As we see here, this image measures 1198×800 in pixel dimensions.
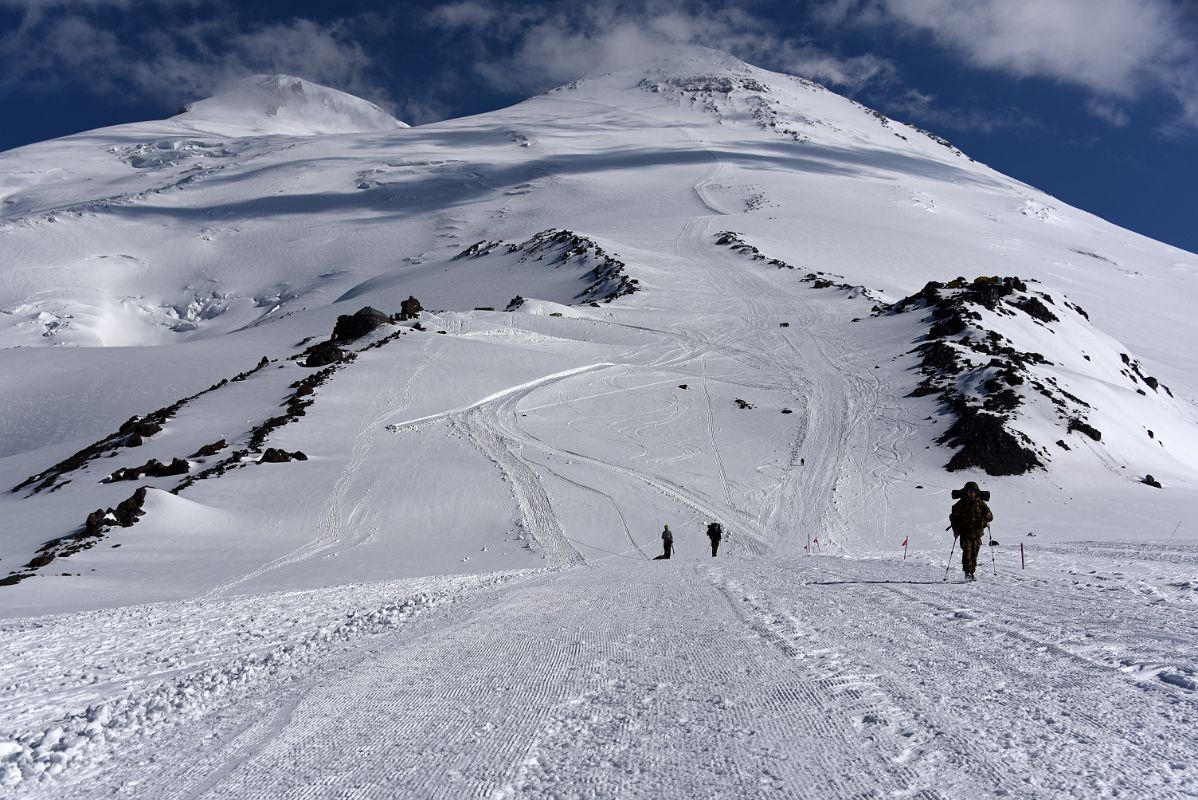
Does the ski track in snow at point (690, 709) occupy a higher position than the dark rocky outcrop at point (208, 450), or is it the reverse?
the dark rocky outcrop at point (208, 450)

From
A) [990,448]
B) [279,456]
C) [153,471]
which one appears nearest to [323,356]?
[279,456]

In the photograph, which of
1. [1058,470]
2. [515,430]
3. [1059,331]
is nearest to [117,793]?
[515,430]

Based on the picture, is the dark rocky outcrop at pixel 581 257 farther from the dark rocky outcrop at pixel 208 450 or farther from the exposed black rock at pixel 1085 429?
the exposed black rock at pixel 1085 429

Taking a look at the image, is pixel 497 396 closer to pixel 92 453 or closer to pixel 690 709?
pixel 92 453

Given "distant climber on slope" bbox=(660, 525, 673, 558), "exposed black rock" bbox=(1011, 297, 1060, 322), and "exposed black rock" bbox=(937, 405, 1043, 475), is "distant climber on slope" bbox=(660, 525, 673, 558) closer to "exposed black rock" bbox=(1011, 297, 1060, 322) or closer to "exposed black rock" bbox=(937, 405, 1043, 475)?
"exposed black rock" bbox=(937, 405, 1043, 475)

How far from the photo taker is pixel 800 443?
29.6 meters

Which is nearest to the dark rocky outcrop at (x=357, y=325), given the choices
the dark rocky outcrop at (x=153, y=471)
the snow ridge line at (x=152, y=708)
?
the dark rocky outcrop at (x=153, y=471)

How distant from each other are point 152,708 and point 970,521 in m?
9.66

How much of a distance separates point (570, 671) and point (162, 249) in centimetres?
13154

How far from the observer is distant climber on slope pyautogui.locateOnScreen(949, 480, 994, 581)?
1020 cm

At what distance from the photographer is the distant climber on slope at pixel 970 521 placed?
10195 millimetres

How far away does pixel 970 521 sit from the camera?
10.5 m

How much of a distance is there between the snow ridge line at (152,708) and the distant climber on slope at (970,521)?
7.28 m

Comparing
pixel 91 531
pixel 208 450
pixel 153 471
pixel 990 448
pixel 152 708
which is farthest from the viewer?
pixel 990 448
